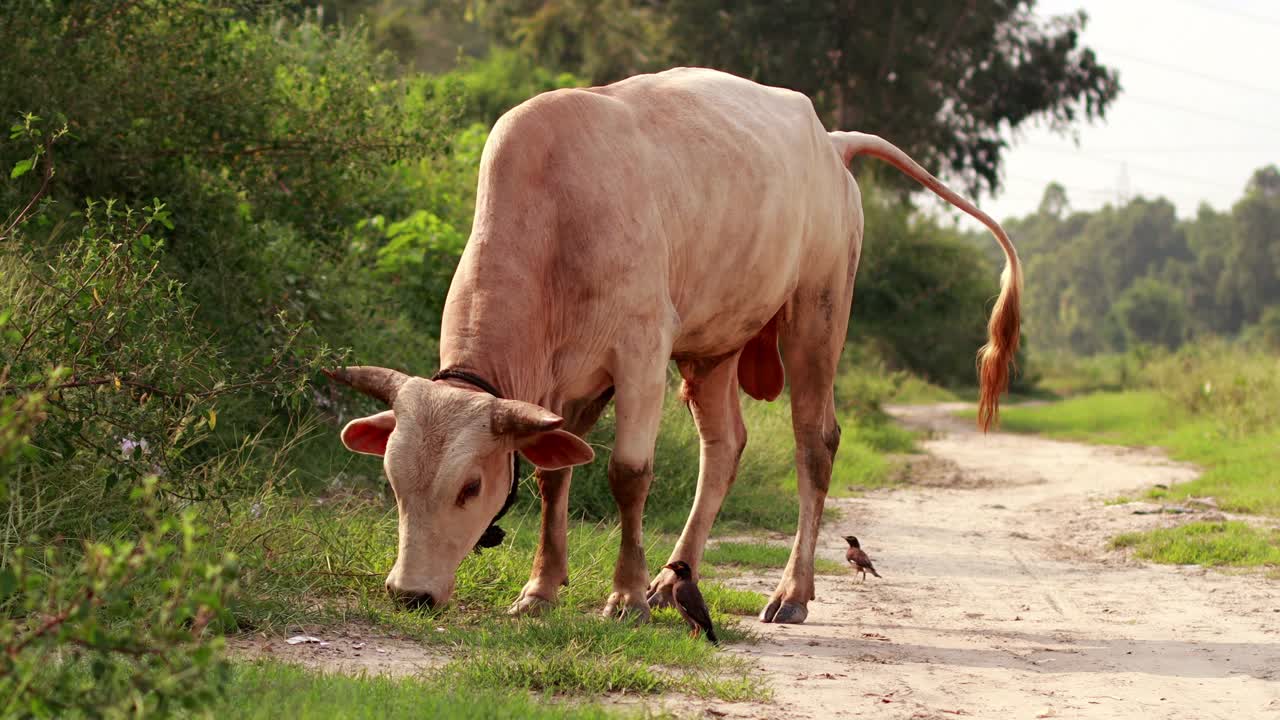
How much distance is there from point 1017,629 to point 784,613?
3.27 ft

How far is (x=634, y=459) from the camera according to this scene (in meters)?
5.16

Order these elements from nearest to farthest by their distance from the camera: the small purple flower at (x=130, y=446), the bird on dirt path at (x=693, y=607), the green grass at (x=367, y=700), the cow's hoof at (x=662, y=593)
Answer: the green grass at (x=367, y=700)
the bird on dirt path at (x=693, y=607)
the small purple flower at (x=130, y=446)
the cow's hoof at (x=662, y=593)

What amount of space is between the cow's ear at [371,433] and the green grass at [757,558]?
2.82 m

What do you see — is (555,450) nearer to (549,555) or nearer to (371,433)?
(371,433)

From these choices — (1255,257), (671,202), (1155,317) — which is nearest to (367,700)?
(671,202)

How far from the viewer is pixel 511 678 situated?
4.06 meters

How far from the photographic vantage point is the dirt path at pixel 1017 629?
14.2 feet

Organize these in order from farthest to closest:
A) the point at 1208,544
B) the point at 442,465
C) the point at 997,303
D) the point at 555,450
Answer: the point at 1208,544 < the point at 997,303 < the point at 555,450 < the point at 442,465

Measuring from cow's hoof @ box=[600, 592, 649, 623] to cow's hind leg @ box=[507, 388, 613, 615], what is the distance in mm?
223

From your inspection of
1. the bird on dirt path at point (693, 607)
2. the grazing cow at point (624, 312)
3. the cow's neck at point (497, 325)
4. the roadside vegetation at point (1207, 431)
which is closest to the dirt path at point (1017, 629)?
the bird on dirt path at point (693, 607)

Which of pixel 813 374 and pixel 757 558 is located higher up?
pixel 813 374

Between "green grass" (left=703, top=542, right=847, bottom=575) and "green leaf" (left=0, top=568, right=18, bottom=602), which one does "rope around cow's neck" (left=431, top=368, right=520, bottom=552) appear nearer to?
"green leaf" (left=0, top=568, right=18, bottom=602)

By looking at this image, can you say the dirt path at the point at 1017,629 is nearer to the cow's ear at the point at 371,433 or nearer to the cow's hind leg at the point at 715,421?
the cow's hind leg at the point at 715,421

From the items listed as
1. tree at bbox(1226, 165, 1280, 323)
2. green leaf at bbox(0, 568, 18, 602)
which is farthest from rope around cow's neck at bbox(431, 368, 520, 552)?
tree at bbox(1226, 165, 1280, 323)
